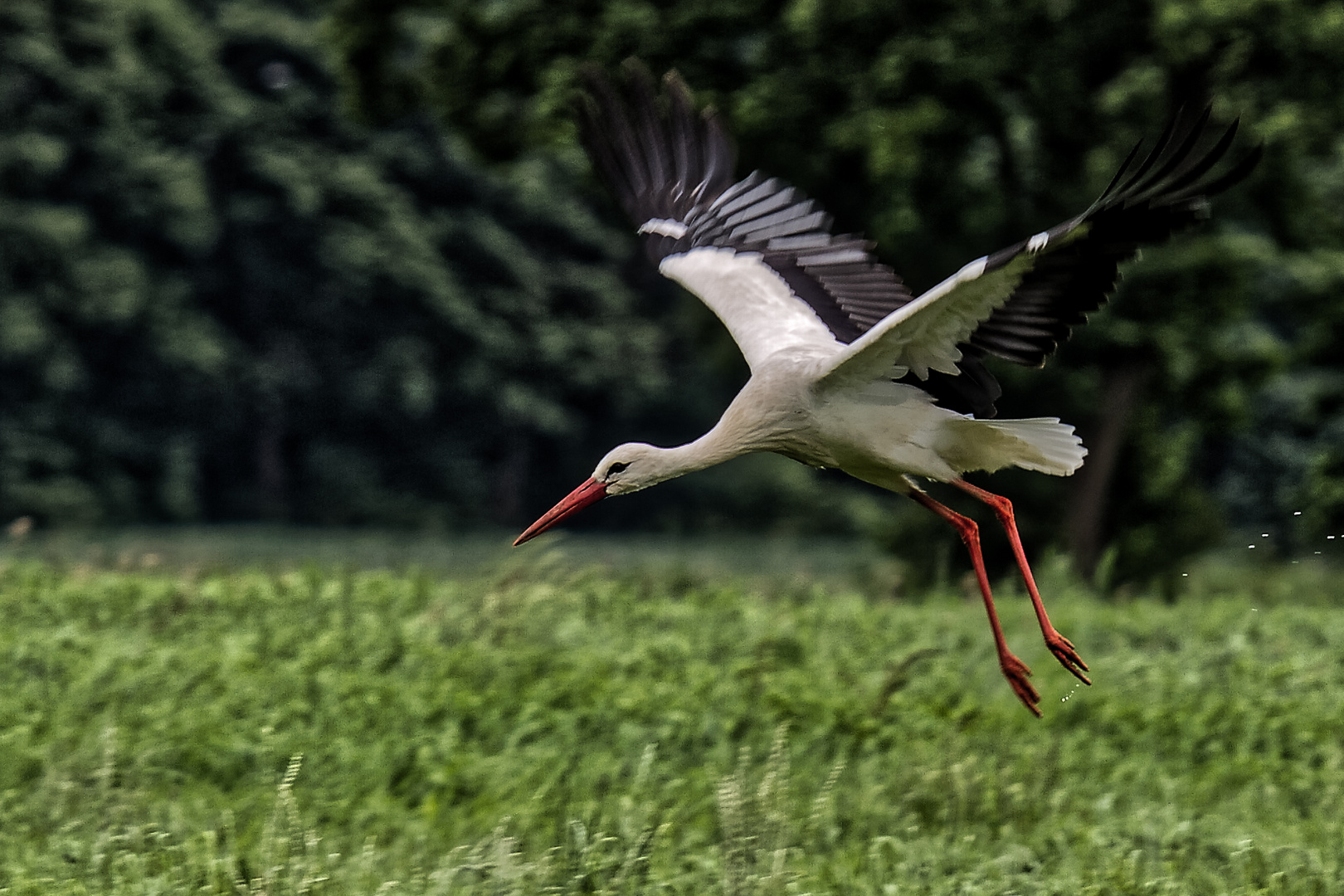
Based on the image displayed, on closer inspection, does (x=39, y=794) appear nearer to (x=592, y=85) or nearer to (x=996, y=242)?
(x=592, y=85)

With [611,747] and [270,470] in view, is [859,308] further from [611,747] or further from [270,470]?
[270,470]

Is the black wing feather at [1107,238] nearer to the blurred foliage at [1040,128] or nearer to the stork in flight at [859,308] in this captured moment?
the stork in flight at [859,308]

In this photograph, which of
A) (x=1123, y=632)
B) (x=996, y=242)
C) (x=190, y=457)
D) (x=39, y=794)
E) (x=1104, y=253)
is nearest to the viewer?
(x=1104, y=253)

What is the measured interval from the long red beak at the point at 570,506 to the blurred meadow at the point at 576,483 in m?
0.79

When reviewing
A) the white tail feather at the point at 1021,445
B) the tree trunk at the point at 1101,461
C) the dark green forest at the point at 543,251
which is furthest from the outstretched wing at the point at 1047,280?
the tree trunk at the point at 1101,461

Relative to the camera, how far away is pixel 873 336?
4449 mm

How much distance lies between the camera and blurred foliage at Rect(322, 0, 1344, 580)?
12.4 m

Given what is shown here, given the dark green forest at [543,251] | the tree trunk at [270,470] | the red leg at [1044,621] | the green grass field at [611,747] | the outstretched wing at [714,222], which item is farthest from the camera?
the tree trunk at [270,470]

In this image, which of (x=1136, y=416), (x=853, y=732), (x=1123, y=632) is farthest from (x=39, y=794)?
(x=1136, y=416)

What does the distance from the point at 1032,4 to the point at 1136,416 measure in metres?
3.76

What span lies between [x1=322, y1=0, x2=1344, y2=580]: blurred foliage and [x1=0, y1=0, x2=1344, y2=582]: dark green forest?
0.04 meters

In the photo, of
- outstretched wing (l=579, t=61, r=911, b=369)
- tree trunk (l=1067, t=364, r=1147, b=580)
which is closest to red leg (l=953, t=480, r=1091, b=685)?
outstretched wing (l=579, t=61, r=911, b=369)

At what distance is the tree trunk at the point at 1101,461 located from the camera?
13.7 m

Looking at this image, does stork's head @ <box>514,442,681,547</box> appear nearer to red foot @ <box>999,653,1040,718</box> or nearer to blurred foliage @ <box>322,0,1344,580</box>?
red foot @ <box>999,653,1040,718</box>
